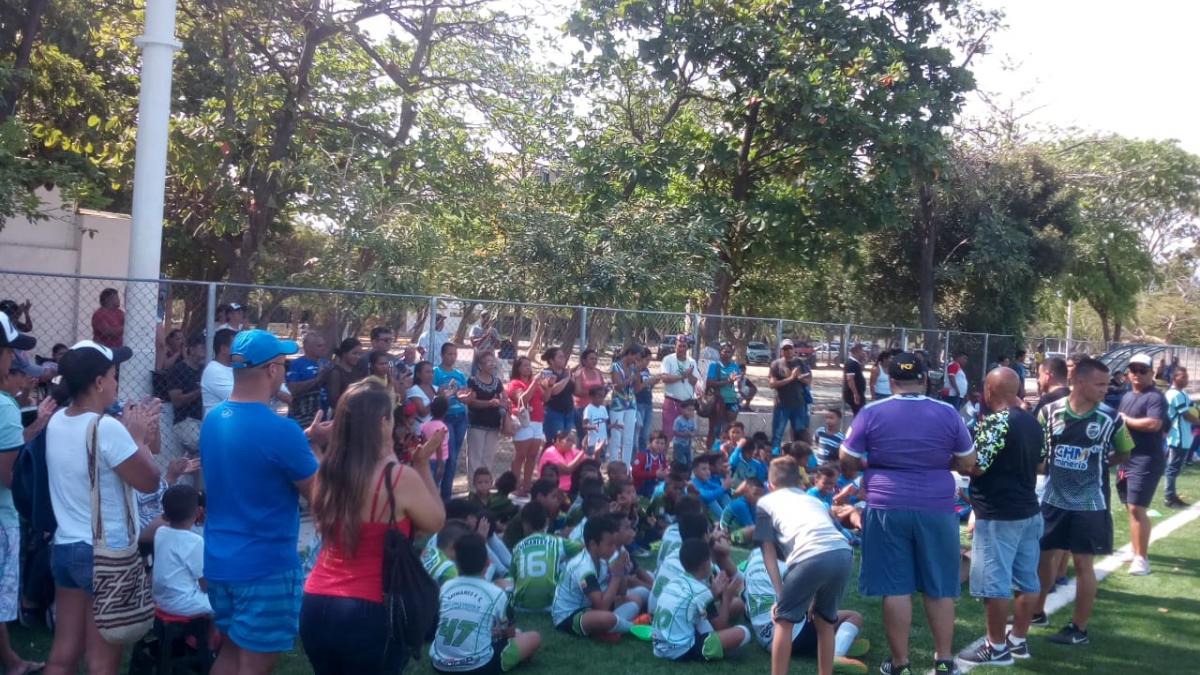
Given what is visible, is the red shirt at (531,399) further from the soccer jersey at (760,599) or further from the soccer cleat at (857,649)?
the soccer cleat at (857,649)

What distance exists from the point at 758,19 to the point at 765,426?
6.68 m

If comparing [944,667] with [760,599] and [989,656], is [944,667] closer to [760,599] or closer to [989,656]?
[989,656]

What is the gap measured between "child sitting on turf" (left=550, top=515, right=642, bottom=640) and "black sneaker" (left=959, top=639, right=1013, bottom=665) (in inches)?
83.1

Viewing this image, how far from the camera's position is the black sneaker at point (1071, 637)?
671 cm

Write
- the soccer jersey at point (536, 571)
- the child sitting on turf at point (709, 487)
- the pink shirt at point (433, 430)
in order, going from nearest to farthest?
the soccer jersey at point (536, 571), the pink shirt at point (433, 430), the child sitting on turf at point (709, 487)

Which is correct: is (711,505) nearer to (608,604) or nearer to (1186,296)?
(608,604)

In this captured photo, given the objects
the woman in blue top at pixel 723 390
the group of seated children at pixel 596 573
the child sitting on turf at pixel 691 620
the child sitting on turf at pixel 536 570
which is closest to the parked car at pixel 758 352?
the woman in blue top at pixel 723 390

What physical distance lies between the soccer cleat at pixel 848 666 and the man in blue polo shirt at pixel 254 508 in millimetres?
3536

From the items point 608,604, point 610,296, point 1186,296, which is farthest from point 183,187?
point 1186,296

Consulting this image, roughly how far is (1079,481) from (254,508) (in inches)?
211

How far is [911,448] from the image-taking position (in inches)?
213

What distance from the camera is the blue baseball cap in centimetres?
375

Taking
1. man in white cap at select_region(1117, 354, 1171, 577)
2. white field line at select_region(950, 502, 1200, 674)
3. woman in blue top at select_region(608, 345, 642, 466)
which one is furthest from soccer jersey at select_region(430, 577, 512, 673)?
woman in blue top at select_region(608, 345, 642, 466)

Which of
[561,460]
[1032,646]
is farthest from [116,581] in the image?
[561,460]
